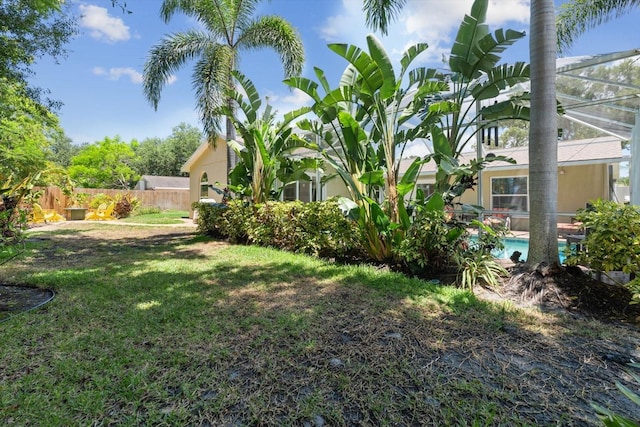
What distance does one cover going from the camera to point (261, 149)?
873cm

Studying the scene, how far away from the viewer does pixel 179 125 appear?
44.5 m

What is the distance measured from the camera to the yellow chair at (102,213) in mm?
18656

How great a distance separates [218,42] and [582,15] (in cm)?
1142

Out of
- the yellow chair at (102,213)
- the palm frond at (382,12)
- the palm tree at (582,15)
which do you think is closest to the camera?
the palm frond at (382,12)

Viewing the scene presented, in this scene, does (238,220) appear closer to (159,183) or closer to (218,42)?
(218,42)

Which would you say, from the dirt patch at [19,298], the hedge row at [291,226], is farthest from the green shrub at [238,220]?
the dirt patch at [19,298]

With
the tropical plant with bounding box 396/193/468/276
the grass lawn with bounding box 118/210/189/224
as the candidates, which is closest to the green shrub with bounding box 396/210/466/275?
the tropical plant with bounding box 396/193/468/276

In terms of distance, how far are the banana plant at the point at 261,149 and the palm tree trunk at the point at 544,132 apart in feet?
17.6

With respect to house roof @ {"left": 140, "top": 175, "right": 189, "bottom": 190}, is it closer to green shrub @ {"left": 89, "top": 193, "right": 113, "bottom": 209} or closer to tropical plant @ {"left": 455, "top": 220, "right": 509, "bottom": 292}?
green shrub @ {"left": 89, "top": 193, "right": 113, "bottom": 209}

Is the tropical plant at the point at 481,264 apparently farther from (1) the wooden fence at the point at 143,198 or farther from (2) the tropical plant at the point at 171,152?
(2) the tropical plant at the point at 171,152

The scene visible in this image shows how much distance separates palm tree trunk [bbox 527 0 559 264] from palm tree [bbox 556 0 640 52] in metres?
6.72

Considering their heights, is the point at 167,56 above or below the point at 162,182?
above

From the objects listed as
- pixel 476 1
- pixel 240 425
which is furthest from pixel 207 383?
pixel 476 1

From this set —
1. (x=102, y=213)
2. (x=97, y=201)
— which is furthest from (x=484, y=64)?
(x=97, y=201)
